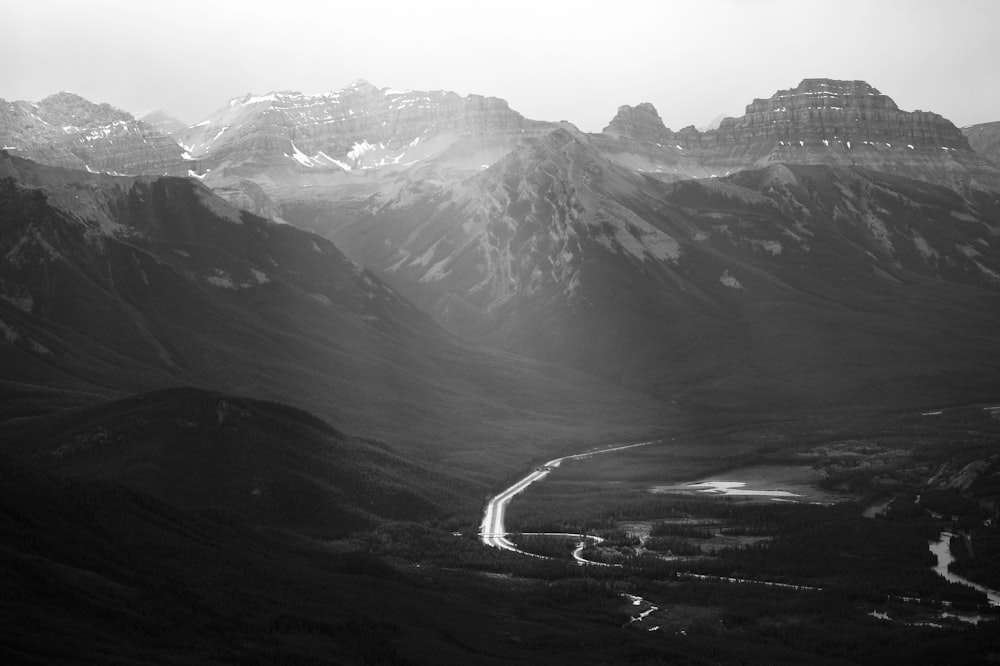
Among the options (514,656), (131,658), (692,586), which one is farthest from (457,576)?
(131,658)

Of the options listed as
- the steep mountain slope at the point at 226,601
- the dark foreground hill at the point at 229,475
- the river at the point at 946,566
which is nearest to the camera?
the steep mountain slope at the point at 226,601

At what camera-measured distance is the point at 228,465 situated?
192000 millimetres

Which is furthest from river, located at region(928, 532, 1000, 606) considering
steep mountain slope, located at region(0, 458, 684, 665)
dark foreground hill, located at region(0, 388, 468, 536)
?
dark foreground hill, located at region(0, 388, 468, 536)

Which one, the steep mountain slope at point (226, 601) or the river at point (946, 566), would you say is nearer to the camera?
the steep mountain slope at point (226, 601)

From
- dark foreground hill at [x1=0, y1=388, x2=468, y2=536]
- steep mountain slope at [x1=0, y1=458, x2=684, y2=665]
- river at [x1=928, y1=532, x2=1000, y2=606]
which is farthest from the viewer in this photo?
dark foreground hill at [x1=0, y1=388, x2=468, y2=536]

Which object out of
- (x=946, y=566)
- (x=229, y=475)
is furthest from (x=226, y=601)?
(x=946, y=566)

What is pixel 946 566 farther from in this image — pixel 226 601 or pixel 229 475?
pixel 229 475

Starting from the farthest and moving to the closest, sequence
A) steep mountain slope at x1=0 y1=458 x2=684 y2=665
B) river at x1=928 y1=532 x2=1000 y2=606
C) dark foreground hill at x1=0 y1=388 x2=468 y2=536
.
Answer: dark foreground hill at x1=0 y1=388 x2=468 y2=536 < river at x1=928 y1=532 x2=1000 y2=606 < steep mountain slope at x1=0 y1=458 x2=684 y2=665

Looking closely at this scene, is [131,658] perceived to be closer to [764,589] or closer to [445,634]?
[445,634]

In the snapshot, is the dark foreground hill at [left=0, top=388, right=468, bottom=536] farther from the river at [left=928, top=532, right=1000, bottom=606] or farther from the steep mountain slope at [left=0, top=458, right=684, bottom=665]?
the river at [left=928, top=532, right=1000, bottom=606]

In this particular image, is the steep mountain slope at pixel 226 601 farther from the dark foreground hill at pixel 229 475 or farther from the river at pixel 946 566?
the river at pixel 946 566

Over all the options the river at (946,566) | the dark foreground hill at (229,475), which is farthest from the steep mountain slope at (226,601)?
the river at (946,566)

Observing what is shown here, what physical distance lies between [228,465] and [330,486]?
13.8 metres

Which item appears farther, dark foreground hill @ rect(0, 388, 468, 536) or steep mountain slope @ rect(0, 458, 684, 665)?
dark foreground hill @ rect(0, 388, 468, 536)
